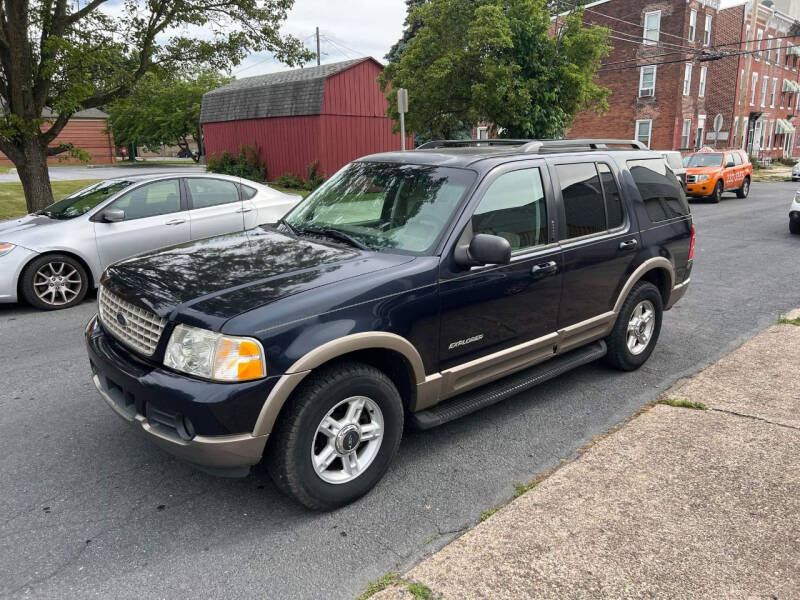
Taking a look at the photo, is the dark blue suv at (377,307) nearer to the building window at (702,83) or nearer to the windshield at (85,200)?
the windshield at (85,200)

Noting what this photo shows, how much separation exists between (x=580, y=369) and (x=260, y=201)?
205 inches

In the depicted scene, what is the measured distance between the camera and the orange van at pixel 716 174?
20.1 meters

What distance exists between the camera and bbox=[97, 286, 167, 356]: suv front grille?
3086 millimetres

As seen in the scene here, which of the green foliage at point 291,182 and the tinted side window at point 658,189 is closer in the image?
the tinted side window at point 658,189

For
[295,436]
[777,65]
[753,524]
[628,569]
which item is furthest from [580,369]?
[777,65]

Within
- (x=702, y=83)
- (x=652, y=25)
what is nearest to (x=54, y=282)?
(x=652, y=25)

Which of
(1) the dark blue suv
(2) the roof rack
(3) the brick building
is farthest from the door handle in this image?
(3) the brick building

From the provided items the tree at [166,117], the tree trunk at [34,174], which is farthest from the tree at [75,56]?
the tree at [166,117]

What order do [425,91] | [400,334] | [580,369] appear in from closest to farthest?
[400,334]
[580,369]
[425,91]

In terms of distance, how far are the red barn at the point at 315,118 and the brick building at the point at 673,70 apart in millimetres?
19759

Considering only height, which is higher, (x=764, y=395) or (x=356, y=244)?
(x=356, y=244)

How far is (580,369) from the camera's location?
17.5 ft

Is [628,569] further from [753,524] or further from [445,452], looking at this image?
[445,452]

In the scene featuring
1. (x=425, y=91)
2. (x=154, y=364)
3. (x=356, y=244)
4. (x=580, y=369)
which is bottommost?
(x=580, y=369)
